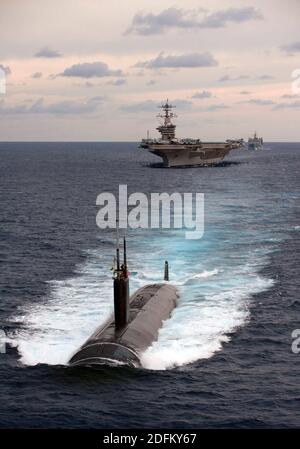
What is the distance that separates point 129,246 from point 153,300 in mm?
33828

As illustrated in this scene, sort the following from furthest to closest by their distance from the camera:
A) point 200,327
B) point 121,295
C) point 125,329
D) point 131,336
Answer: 1. point 200,327
2. point 121,295
3. point 125,329
4. point 131,336

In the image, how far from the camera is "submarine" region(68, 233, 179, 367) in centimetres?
5128

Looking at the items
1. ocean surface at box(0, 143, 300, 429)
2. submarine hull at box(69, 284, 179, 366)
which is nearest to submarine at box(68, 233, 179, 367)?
submarine hull at box(69, 284, 179, 366)

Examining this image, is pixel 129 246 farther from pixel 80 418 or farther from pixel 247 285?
pixel 80 418

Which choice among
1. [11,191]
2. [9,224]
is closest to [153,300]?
[9,224]

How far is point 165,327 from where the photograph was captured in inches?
2442

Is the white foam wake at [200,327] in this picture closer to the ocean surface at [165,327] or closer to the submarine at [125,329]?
the ocean surface at [165,327]

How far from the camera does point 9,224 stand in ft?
395

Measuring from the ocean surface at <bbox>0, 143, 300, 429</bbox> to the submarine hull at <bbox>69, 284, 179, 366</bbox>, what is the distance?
887mm

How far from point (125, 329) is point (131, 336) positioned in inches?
53.8

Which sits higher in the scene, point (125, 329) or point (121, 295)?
point (121, 295)

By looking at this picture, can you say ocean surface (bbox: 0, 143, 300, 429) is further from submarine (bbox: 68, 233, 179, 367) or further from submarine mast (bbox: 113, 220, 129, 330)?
submarine mast (bbox: 113, 220, 129, 330)

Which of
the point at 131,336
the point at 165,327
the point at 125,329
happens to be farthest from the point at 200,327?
the point at 131,336

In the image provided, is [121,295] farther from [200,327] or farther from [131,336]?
[200,327]
